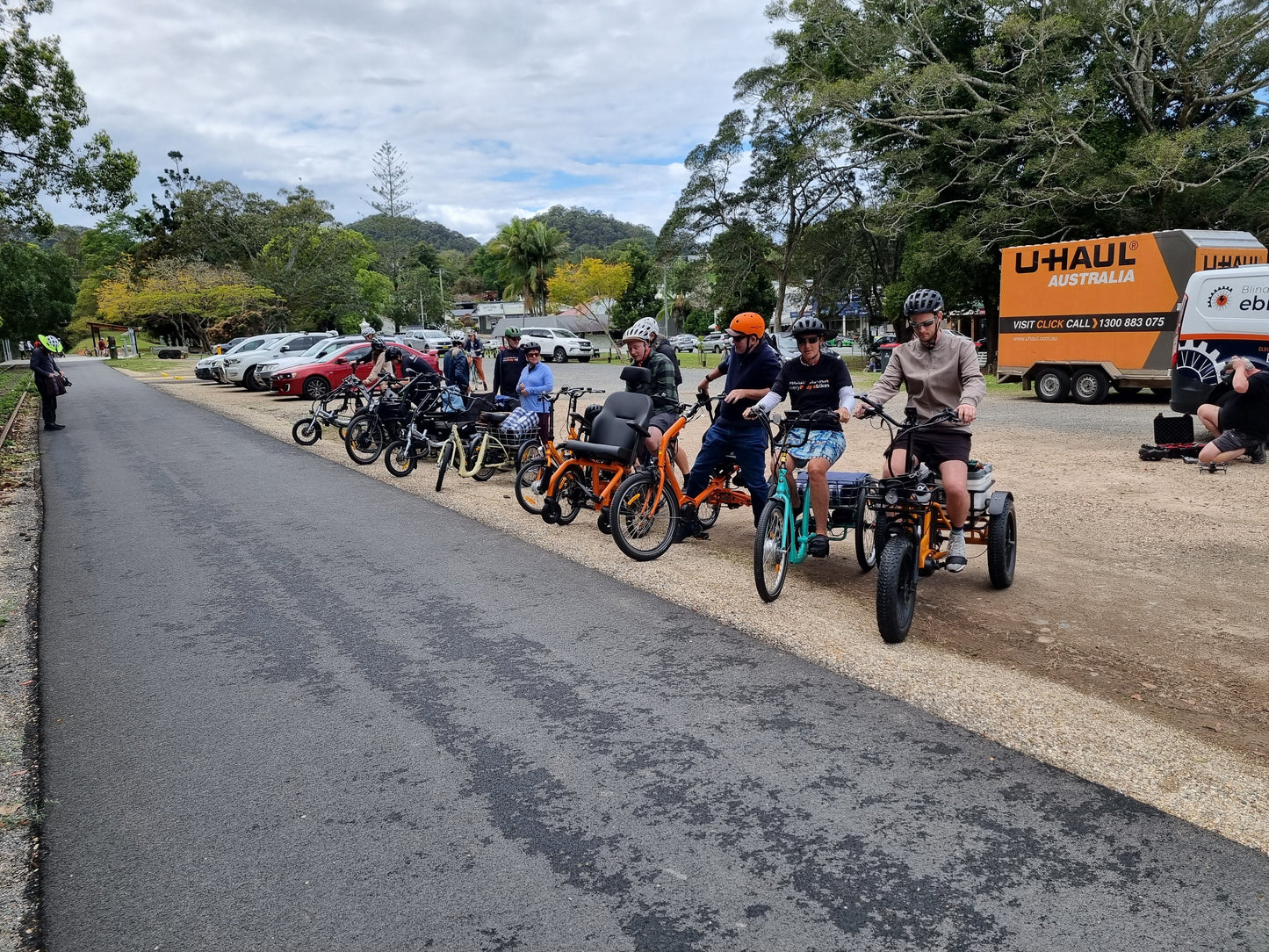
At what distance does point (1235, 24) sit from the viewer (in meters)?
23.5

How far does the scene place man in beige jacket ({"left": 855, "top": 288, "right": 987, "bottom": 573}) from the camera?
221 inches

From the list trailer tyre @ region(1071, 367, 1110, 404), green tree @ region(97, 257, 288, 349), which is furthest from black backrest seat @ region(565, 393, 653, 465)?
green tree @ region(97, 257, 288, 349)

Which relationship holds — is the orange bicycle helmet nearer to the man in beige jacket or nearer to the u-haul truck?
→ the man in beige jacket

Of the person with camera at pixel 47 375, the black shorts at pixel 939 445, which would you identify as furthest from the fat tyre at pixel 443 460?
the person with camera at pixel 47 375

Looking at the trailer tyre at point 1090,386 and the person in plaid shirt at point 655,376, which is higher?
the person in plaid shirt at point 655,376

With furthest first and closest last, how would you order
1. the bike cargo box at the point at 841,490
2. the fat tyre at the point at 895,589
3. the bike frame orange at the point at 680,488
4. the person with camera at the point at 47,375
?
the person with camera at the point at 47,375
the bike frame orange at the point at 680,488
the bike cargo box at the point at 841,490
the fat tyre at the point at 895,589

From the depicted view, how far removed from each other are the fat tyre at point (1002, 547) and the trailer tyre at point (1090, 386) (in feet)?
47.9

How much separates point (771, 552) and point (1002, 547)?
1.55 metres

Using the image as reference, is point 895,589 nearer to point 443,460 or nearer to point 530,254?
point 443,460

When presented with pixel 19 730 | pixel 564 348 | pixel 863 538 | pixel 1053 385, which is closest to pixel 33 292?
pixel 564 348

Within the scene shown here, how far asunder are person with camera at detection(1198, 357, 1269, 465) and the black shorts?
6771 millimetres

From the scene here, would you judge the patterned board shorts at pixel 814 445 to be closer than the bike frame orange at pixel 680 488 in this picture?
Yes

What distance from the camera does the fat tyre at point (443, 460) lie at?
419 inches

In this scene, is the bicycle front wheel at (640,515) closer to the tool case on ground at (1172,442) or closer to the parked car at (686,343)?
the tool case on ground at (1172,442)
